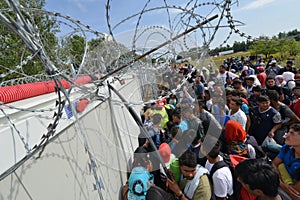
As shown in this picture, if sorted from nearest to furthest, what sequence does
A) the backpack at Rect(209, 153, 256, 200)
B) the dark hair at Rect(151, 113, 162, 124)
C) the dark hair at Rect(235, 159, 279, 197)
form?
the dark hair at Rect(235, 159, 279, 197)
the backpack at Rect(209, 153, 256, 200)
the dark hair at Rect(151, 113, 162, 124)

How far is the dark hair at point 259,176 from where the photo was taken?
1.54m

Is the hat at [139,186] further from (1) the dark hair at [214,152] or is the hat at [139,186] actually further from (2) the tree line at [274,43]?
(2) the tree line at [274,43]

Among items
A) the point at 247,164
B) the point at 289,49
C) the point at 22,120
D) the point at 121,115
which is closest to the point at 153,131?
the point at 121,115

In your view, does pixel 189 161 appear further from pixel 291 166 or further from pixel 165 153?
pixel 291 166

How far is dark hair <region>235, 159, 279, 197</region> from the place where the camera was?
1540 millimetres

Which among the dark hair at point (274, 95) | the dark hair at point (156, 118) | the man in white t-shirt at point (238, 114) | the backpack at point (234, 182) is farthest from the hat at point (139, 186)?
the dark hair at point (274, 95)

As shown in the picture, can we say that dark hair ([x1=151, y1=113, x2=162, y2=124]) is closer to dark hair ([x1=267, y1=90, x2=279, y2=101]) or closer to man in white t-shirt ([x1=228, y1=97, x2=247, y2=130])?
man in white t-shirt ([x1=228, y1=97, x2=247, y2=130])

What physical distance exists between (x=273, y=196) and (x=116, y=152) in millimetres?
1909

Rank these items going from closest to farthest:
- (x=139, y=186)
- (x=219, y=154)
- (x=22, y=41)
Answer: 1. (x=22, y=41)
2. (x=139, y=186)
3. (x=219, y=154)

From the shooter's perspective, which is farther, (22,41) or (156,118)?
(156,118)

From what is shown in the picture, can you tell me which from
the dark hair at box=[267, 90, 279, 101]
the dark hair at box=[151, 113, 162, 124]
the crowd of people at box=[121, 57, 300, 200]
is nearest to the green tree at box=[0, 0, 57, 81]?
the crowd of people at box=[121, 57, 300, 200]

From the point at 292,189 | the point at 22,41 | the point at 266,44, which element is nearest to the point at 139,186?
the point at 292,189

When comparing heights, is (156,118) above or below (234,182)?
above

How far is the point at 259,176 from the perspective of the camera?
158 cm
